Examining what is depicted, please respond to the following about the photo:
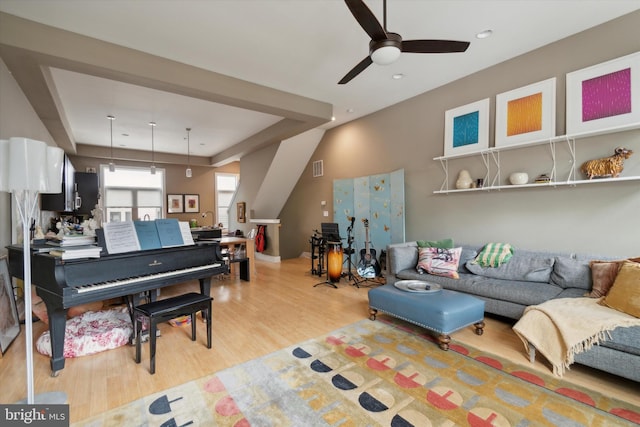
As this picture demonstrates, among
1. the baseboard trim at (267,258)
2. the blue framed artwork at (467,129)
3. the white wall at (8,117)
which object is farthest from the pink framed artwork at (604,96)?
the white wall at (8,117)

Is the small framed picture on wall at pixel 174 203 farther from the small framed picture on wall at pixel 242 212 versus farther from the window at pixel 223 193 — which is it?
the small framed picture on wall at pixel 242 212

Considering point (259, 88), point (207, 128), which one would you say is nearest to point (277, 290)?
point (259, 88)

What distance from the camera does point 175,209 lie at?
9.12 metres

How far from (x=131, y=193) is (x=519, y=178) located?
9.49m

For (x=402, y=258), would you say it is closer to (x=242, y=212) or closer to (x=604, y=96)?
(x=604, y=96)

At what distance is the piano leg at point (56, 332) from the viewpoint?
7.48ft

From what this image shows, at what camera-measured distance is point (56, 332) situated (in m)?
2.32

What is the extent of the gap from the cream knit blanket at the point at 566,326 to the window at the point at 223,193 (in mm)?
8993

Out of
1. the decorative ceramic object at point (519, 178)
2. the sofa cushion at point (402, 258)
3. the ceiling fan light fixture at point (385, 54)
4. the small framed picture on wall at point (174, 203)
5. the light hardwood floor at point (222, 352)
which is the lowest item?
the light hardwood floor at point (222, 352)

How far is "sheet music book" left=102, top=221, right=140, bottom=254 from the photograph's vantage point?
2514mm

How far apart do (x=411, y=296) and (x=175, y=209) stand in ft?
27.3

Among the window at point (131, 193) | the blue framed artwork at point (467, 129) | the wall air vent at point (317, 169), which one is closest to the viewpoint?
the blue framed artwork at point (467, 129)

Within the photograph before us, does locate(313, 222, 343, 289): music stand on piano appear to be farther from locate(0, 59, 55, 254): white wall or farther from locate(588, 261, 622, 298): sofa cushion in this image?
locate(0, 59, 55, 254): white wall

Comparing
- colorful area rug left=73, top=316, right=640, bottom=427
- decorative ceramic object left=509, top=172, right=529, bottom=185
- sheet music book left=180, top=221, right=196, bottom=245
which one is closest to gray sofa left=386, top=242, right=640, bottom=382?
colorful area rug left=73, top=316, right=640, bottom=427
